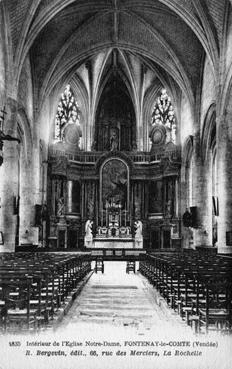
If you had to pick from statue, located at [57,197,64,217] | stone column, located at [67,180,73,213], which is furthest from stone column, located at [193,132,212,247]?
Result: stone column, located at [67,180,73,213]

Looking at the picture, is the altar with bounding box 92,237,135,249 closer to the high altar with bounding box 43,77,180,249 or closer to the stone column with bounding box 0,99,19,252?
the high altar with bounding box 43,77,180,249

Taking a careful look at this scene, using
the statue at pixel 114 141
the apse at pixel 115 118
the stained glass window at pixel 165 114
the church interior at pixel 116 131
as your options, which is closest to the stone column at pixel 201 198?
the church interior at pixel 116 131

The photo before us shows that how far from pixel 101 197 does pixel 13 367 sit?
28661mm

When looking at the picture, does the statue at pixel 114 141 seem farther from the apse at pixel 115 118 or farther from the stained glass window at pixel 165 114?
the stained glass window at pixel 165 114

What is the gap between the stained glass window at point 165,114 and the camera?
3495 centimetres

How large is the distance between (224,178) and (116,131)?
17.6 meters

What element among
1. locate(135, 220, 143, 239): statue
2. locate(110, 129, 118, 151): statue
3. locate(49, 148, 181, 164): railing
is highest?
locate(110, 129, 118, 151): statue

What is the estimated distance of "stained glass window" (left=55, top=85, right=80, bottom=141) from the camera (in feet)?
115

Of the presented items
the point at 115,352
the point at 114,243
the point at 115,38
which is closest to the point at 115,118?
the point at 115,38

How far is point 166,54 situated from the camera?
29203 millimetres

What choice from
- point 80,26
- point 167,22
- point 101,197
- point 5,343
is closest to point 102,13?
point 80,26

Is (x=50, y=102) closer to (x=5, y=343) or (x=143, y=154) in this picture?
(x=143, y=154)

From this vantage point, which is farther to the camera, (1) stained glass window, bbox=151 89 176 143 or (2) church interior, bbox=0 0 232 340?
(1) stained glass window, bbox=151 89 176 143

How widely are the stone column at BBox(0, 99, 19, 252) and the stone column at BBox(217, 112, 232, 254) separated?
9.71m
